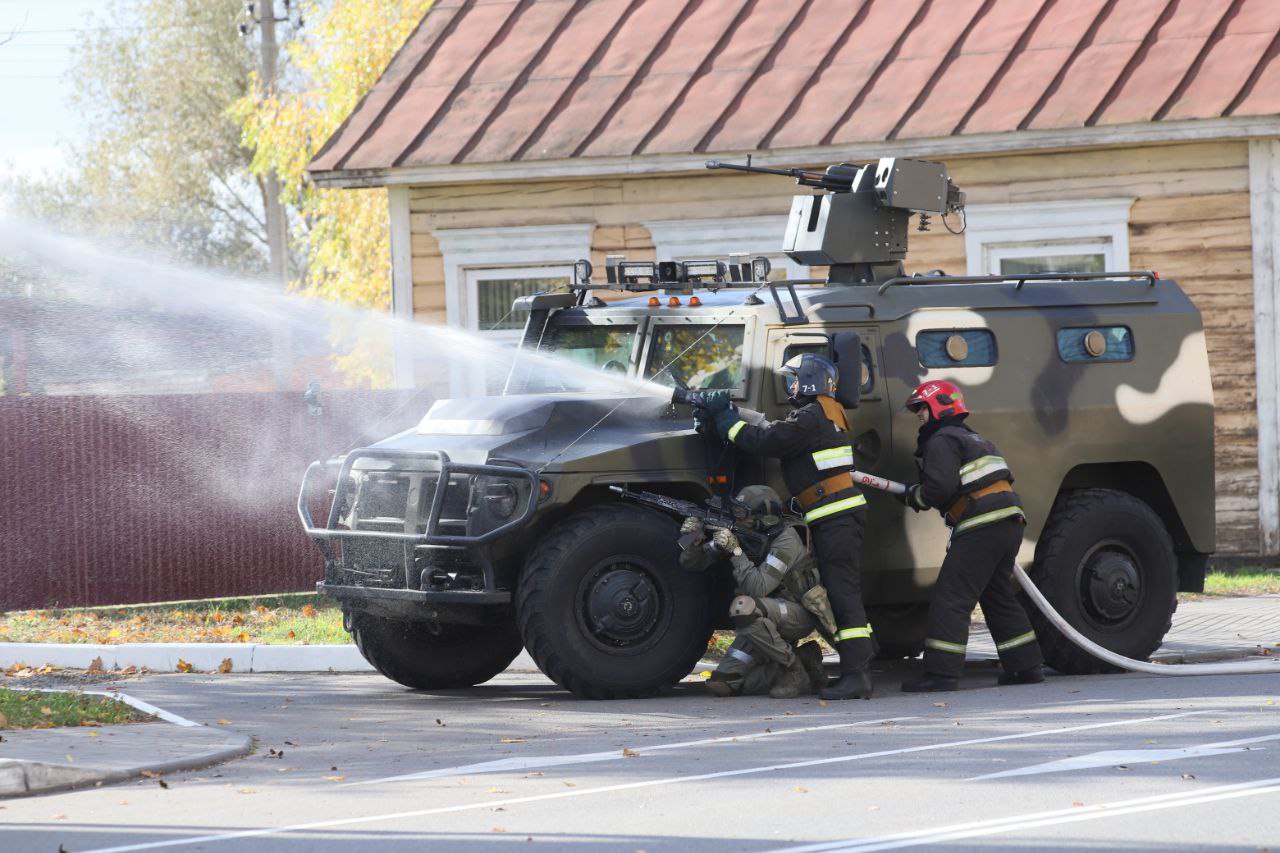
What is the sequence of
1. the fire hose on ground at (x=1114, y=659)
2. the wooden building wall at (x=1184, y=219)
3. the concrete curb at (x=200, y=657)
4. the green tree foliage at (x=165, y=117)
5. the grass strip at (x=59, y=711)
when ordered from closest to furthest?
the grass strip at (x=59, y=711) → the fire hose on ground at (x=1114, y=659) → the concrete curb at (x=200, y=657) → the wooden building wall at (x=1184, y=219) → the green tree foliage at (x=165, y=117)

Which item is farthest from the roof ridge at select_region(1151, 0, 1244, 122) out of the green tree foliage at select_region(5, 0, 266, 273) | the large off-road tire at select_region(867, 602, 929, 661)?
the green tree foliage at select_region(5, 0, 266, 273)

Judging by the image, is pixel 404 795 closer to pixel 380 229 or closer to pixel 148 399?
pixel 148 399

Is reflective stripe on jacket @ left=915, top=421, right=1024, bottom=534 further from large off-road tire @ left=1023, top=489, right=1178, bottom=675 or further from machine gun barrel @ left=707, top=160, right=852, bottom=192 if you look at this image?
machine gun barrel @ left=707, top=160, right=852, bottom=192

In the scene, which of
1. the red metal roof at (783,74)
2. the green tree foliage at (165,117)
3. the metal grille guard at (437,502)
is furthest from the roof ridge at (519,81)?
the green tree foliage at (165,117)

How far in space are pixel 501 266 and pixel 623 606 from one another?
8887 mm

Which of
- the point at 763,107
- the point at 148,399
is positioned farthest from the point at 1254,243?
the point at 148,399

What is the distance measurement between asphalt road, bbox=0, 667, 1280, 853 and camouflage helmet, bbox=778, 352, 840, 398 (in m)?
1.64

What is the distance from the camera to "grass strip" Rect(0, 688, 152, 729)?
9523 millimetres

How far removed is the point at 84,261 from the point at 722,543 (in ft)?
15.1

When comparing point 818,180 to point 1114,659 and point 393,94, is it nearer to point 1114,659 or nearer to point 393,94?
point 1114,659

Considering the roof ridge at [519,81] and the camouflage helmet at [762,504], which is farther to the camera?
the roof ridge at [519,81]

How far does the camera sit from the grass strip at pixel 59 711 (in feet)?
31.2

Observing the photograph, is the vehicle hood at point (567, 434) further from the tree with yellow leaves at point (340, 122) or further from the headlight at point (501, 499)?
the tree with yellow leaves at point (340, 122)

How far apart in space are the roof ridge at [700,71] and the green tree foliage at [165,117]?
34.5m
